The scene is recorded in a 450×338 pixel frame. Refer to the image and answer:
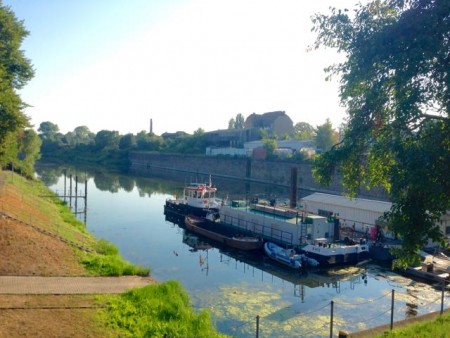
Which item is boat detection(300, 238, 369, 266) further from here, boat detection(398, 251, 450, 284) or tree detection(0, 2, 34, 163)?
tree detection(0, 2, 34, 163)

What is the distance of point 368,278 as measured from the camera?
1043 inches

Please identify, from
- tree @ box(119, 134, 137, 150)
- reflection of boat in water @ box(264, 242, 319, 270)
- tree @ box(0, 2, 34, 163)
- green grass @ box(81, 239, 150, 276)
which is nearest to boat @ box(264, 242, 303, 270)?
reflection of boat in water @ box(264, 242, 319, 270)

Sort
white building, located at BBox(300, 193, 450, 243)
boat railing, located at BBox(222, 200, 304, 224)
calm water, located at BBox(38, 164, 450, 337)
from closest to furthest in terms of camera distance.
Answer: calm water, located at BBox(38, 164, 450, 337) → white building, located at BBox(300, 193, 450, 243) → boat railing, located at BBox(222, 200, 304, 224)

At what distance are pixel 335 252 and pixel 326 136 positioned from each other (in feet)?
199

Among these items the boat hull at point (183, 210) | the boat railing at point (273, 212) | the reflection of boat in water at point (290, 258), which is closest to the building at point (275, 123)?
the boat hull at point (183, 210)

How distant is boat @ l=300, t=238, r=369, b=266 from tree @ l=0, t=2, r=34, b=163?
24.2m

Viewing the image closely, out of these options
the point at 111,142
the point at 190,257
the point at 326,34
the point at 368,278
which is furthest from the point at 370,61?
the point at 111,142

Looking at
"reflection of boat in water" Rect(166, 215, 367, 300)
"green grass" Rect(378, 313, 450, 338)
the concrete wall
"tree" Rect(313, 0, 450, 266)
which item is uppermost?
"tree" Rect(313, 0, 450, 266)

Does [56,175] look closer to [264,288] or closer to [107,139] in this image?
[107,139]

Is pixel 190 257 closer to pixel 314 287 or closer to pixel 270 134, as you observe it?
pixel 314 287

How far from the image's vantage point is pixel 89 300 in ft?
51.5

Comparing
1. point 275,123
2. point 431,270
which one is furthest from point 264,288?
point 275,123

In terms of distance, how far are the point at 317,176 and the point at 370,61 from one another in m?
3.38

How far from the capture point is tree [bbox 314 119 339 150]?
86750mm
